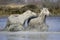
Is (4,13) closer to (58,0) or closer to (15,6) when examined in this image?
(15,6)

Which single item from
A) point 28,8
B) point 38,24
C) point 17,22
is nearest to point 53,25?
point 38,24

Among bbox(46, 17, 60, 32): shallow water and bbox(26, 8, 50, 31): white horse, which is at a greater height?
bbox(26, 8, 50, 31): white horse

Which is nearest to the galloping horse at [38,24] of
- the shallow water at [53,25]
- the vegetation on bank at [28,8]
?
the shallow water at [53,25]

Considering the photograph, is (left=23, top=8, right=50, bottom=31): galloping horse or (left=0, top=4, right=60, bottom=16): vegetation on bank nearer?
(left=23, top=8, right=50, bottom=31): galloping horse

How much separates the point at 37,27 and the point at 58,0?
160 inches

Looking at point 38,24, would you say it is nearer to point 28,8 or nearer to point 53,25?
point 53,25

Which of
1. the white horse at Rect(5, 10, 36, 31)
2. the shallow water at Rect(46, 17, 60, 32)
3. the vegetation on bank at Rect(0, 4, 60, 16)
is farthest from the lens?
the vegetation on bank at Rect(0, 4, 60, 16)

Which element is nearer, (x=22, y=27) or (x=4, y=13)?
(x=22, y=27)

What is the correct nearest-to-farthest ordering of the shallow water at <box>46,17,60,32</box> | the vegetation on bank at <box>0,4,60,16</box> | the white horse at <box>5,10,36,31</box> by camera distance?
1. the white horse at <box>5,10,36,31</box>
2. the shallow water at <box>46,17,60,32</box>
3. the vegetation on bank at <box>0,4,60,16</box>

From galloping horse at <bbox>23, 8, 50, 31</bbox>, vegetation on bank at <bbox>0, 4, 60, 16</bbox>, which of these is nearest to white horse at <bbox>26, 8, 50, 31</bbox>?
galloping horse at <bbox>23, 8, 50, 31</bbox>

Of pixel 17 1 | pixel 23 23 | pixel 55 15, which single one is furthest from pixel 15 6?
pixel 23 23

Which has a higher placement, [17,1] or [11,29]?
[17,1]

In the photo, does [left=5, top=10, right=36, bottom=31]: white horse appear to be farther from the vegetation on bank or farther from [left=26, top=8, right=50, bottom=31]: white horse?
the vegetation on bank

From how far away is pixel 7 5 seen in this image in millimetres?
9633
